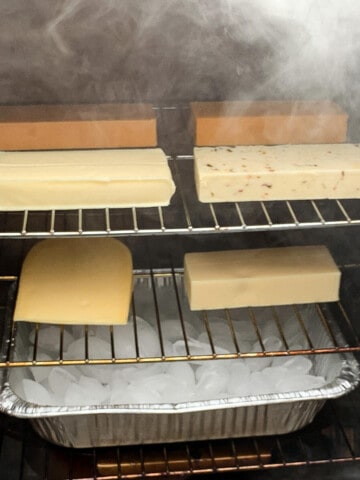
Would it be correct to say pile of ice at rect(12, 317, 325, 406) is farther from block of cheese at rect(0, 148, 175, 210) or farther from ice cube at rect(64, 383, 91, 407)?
block of cheese at rect(0, 148, 175, 210)

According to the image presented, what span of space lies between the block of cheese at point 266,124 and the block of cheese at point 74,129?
110 millimetres

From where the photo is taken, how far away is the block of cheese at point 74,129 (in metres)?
1.32

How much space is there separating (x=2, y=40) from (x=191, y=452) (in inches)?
36.7

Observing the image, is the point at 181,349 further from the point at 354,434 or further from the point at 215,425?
the point at 354,434

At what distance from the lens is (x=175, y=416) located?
53.4 inches

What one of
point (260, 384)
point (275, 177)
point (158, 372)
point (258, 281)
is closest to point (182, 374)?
A: point (158, 372)

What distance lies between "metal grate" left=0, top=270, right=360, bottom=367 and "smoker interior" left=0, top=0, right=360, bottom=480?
67 millimetres

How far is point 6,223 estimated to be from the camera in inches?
59.7

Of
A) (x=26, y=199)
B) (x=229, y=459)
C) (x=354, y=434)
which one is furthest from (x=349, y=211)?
(x=26, y=199)

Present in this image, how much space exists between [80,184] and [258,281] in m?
0.43

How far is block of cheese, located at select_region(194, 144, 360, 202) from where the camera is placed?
1256 millimetres

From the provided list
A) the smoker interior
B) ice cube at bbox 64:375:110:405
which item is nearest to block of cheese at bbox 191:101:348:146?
the smoker interior

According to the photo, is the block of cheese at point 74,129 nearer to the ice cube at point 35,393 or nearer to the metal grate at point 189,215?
the metal grate at point 189,215

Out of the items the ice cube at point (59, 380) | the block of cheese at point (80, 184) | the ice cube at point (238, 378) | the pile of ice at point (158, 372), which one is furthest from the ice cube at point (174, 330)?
the block of cheese at point (80, 184)
